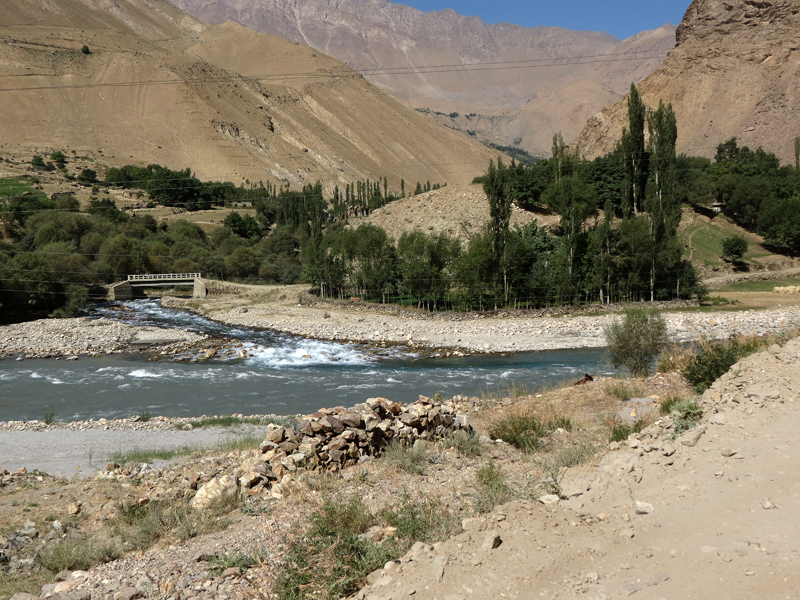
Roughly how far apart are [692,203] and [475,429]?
4678cm

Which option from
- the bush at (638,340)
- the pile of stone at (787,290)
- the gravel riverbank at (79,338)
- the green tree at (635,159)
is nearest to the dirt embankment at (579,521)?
the bush at (638,340)

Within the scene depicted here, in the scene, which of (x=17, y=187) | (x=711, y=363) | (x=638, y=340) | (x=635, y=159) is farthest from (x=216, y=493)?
(x=17, y=187)

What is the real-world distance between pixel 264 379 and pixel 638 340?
13.4 metres

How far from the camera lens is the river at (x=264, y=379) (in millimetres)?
17219

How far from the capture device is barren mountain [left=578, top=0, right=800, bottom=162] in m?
74.6

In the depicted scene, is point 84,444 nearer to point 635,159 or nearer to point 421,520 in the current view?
point 421,520

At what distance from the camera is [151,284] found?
47.8 meters

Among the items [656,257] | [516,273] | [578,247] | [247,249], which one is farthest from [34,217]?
[656,257]

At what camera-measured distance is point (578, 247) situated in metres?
33.9

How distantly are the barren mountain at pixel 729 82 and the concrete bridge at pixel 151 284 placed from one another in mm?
56984

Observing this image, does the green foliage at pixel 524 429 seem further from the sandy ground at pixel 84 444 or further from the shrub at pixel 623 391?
the sandy ground at pixel 84 444

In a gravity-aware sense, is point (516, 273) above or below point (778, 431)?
above

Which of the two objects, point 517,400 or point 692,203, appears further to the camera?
point 692,203

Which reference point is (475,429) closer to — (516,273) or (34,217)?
(516,273)
